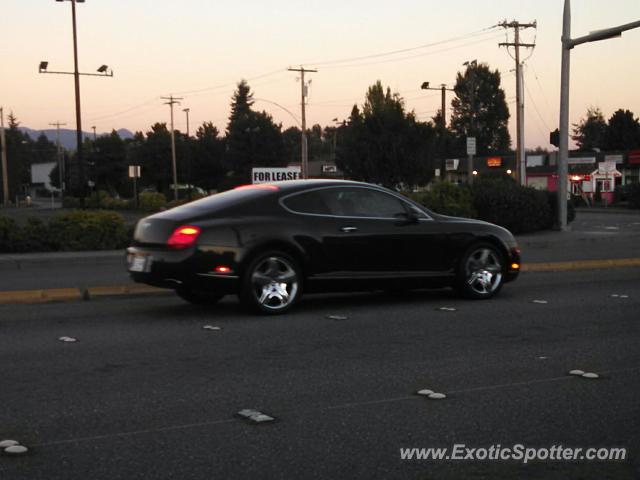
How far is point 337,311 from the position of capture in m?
8.70

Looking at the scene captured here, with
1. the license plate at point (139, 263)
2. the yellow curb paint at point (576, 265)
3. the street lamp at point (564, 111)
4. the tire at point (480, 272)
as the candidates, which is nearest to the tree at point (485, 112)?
the street lamp at point (564, 111)

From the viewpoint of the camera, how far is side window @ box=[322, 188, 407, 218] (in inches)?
343

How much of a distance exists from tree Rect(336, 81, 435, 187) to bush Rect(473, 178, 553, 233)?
35.0m

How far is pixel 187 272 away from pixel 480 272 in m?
3.52

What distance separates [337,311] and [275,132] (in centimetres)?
7158

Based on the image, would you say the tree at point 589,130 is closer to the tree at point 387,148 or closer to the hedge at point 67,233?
the tree at point 387,148

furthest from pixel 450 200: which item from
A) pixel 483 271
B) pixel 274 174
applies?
pixel 483 271

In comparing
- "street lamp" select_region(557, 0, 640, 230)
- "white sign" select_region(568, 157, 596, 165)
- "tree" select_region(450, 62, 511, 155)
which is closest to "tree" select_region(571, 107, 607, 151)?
"tree" select_region(450, 62, 511, 155)

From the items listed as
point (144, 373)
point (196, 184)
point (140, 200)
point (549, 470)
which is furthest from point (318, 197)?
point (196, 184)

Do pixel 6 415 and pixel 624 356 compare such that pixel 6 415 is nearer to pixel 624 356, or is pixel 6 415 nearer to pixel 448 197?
pixel 624 356

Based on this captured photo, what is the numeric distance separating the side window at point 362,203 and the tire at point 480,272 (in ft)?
3.27

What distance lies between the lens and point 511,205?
2153 cm

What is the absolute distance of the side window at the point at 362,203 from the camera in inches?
343

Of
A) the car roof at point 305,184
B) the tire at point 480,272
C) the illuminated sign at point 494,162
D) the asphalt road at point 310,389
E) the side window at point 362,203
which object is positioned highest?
the illuminated sign at point 494,162
